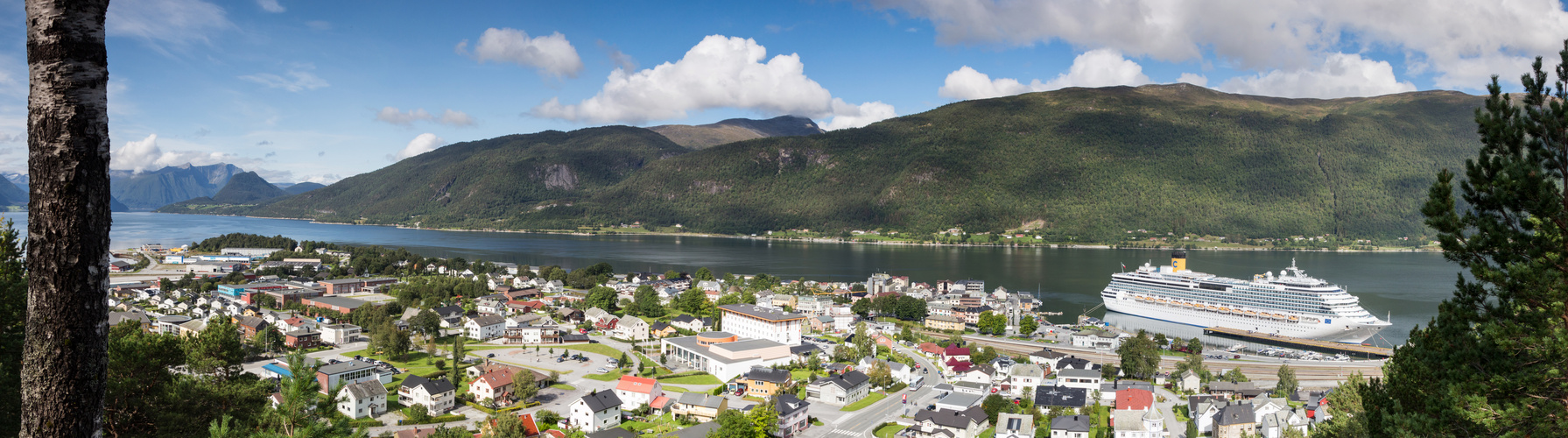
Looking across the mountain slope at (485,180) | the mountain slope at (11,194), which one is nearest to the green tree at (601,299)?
the mountain slope at (485,180)

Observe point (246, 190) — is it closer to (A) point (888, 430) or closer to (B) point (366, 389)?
(B) point (366, 389)

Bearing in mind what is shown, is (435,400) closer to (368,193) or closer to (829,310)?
(829,310)

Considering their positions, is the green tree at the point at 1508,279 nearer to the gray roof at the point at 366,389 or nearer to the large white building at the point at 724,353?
the gray roof at the point at 366,389

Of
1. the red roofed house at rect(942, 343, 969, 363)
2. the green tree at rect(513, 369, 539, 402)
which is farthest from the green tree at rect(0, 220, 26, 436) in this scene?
the red roofed house at rect(942, 343, 969, 363)

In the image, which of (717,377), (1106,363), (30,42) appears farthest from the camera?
(1106,363)

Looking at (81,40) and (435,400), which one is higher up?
(81,40)

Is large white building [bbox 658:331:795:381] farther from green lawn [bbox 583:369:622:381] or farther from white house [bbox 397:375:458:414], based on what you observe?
white house [bbox 397:375:458:414]

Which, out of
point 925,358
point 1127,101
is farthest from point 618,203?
point 925,358

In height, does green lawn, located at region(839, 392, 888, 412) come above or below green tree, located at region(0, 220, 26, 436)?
below
